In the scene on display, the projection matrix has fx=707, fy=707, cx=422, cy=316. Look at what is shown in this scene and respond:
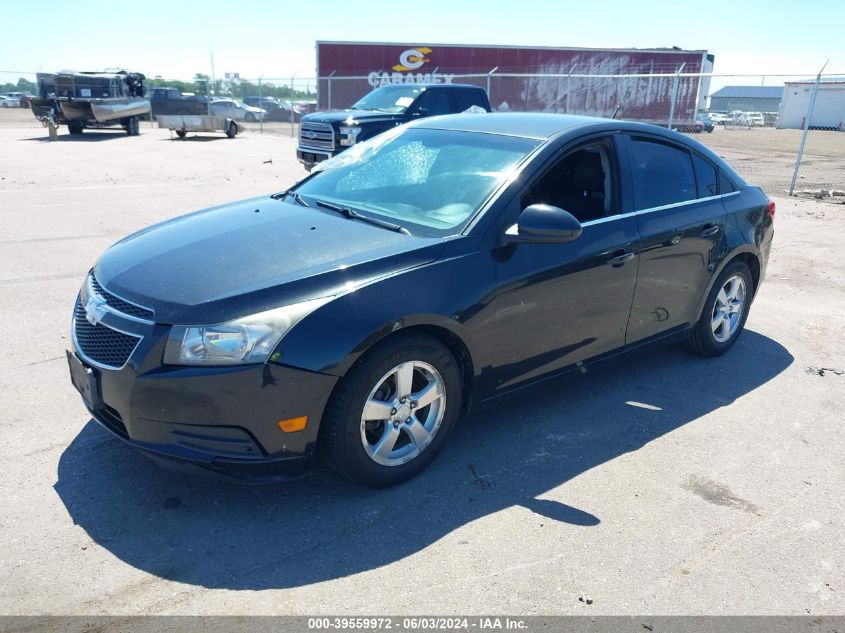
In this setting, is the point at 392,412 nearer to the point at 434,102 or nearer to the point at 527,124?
the point at 527,124

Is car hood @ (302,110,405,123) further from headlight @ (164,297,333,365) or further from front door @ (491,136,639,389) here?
headlight @ (164,297,333,365)

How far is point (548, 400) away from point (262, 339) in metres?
2.20

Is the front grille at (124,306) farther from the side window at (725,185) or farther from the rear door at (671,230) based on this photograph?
the side window at (725,185)

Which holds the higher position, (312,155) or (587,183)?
(587,183)

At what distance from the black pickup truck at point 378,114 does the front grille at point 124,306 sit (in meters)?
10.2

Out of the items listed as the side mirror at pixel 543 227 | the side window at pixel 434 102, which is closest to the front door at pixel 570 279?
the side mirror at pixel 543 227

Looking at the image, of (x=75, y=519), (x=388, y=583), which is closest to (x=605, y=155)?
(x=388, y=583)

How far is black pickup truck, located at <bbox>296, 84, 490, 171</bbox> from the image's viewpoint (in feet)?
43.8

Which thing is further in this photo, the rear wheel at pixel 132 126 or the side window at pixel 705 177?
the rear wheel at pixel 132 126

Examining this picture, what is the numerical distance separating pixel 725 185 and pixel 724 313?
0.94 metres

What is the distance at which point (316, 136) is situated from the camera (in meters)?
13.9

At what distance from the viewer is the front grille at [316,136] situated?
1345 cm

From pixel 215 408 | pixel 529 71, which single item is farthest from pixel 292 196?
pixel 529 71

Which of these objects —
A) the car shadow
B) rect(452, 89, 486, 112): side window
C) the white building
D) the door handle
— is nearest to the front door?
the door handle
